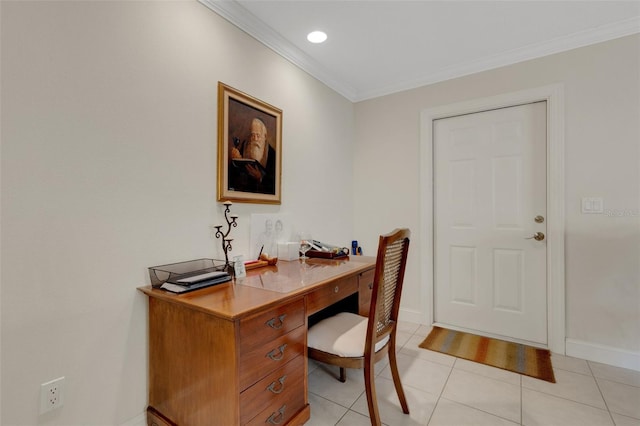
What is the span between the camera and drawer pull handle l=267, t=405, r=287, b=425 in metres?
1.23

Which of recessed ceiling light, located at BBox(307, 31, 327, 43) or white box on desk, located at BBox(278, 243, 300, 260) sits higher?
recessed ceiling light, located at BBox(307, 31, 327, 43)

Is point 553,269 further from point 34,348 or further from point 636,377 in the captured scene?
point 34,348

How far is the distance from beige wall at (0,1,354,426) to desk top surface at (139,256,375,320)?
27 centimetres

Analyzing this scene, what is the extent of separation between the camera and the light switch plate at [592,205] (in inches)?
83.8

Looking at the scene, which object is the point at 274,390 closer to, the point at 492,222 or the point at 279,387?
the point at 279,387

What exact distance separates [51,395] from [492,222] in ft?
9.97

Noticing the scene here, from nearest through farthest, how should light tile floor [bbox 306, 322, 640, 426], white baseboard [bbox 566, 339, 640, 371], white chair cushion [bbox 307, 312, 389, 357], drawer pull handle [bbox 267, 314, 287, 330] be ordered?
drawer pull handle [bbox 267, 314, 287, 330], white chair cushion [bbox 307, 312, 389, 357], light tile floor [bbox 306, 322, 640, 426], white baseboard [bbox 566, 339, 640, 371]

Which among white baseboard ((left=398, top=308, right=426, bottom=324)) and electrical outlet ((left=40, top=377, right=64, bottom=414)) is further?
white baseboard ((left=398, top=308, right=426, bottom=324))

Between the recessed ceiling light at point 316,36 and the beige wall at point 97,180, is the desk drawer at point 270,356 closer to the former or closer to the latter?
the beige wall at point 97,180

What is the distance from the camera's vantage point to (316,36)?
2.19 meters

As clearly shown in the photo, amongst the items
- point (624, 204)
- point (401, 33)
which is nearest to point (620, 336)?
point (624, 204)

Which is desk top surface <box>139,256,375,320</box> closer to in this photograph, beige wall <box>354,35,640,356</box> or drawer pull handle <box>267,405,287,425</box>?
drawer pull handle <box>267,405,287,425</box>

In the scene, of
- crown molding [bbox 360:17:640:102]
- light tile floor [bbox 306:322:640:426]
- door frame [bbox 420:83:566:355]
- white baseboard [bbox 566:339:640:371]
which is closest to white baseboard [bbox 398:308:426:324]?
light tile floor [bbox 306:322:640:426]

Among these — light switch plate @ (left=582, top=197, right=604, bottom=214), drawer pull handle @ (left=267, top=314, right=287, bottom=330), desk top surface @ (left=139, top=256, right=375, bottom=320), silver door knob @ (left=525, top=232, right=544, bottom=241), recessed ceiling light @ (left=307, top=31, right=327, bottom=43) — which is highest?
recessed ceiling light @ (left=307, top=31, right=327, bottom=43)
